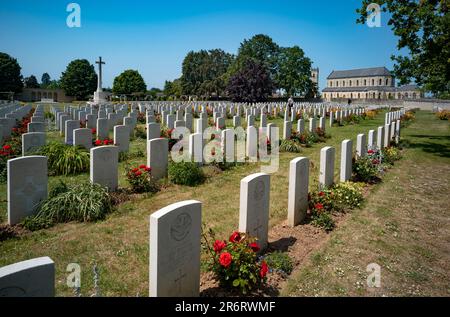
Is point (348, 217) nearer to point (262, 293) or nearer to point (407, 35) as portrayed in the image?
point (262, 293)

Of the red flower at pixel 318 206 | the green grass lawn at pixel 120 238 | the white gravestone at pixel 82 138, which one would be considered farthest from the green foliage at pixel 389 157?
the white gravestone at pixel 82 138

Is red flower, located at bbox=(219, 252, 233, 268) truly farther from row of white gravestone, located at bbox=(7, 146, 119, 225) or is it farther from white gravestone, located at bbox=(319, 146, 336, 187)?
white gravestone, located at bbox=(319, 146, 336, 187)

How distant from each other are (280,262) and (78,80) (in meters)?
75.6

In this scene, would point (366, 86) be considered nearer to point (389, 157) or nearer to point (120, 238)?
point (389, 157)

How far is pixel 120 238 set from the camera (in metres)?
5.52

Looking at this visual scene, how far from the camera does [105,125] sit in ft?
43.3

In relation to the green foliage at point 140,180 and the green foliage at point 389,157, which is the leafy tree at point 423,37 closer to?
the green foliage at point 389,157

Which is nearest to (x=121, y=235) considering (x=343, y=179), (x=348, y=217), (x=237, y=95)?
(x=348, y=217)

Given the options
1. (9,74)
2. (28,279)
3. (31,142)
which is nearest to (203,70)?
(9,74)

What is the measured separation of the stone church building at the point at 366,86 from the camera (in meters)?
108

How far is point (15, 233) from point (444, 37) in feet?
49.9

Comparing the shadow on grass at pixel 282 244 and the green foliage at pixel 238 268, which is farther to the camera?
the shadow on grass at pixel 282 244

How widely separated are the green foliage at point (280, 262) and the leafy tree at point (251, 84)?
52098 mm

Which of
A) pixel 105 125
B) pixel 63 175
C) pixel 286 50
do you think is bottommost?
pixel 63 175
